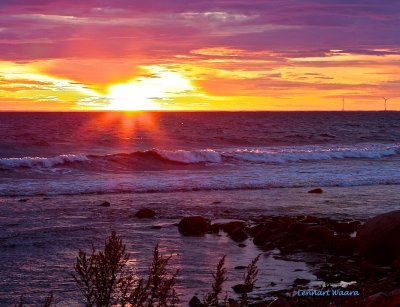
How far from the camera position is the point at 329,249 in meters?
14.0

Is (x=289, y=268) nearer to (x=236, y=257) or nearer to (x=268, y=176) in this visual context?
(x=236, y=257)

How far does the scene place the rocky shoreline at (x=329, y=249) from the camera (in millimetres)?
9758

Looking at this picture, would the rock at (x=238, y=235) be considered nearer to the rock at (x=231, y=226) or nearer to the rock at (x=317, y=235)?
the rock at (x=231, y=226)

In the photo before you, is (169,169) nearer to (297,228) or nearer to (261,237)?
(297,228)

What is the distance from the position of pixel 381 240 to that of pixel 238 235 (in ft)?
11.9

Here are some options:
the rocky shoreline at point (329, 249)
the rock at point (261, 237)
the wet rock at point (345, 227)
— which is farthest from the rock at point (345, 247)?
the wet rock at point (345, 227)

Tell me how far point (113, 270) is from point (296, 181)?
2411 cm

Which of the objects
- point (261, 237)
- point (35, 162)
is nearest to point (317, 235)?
point (261, 237)

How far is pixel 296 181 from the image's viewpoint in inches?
1114

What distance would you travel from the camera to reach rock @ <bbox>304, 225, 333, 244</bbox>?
14.3 m

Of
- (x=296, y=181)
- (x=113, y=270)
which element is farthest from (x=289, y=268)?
(x=296, y=181)

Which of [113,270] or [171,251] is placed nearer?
[113,270]

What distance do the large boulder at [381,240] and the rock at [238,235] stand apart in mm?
2958

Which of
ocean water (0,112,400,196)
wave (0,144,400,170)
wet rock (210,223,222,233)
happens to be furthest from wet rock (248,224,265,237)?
wave (0,144,400,170)
